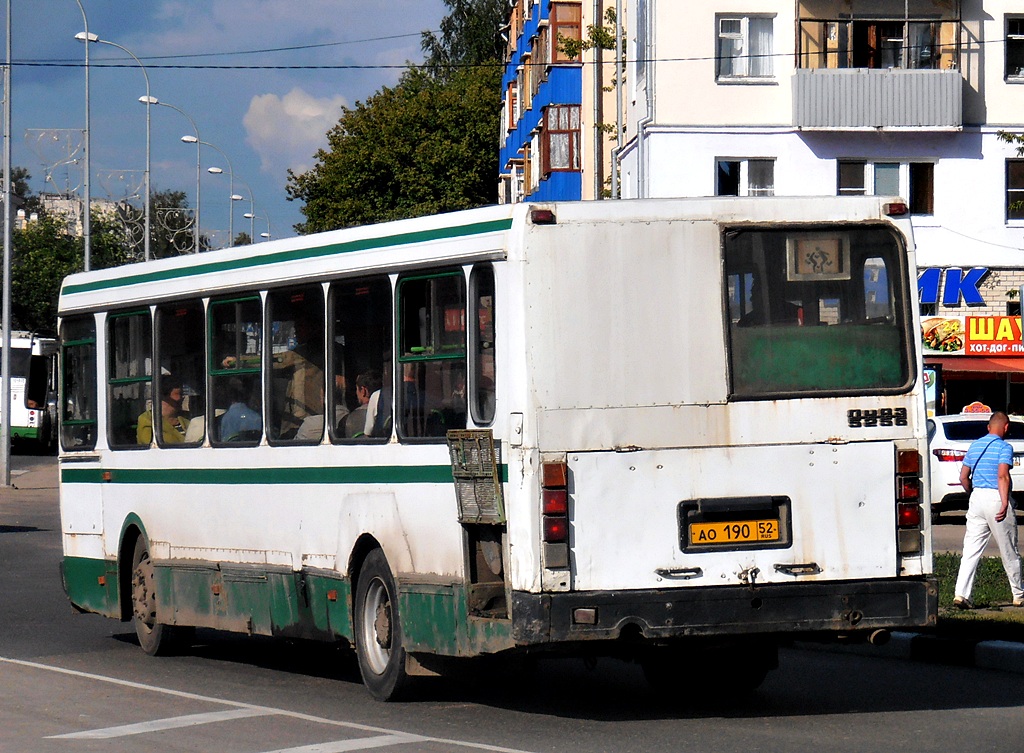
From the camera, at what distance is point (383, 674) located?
1080 cm

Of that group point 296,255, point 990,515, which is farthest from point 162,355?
point 990,515

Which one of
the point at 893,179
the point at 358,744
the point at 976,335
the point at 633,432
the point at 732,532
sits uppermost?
the point at 893,179

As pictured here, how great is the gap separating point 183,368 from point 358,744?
15.8 ft

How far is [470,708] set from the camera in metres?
10.6

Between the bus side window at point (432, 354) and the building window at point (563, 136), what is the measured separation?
44.5 metres

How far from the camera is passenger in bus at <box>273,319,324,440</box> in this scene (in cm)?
1152

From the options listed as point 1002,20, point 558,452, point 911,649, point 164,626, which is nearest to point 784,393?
point 558,452

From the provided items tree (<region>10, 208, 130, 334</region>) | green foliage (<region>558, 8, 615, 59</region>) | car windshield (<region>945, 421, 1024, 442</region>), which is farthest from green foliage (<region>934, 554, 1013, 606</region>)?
tree (<region>10, 208, 130, 334</region>)

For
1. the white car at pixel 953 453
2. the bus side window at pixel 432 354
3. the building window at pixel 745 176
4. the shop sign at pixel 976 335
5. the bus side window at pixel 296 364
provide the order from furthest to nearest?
the building window at pixel 745 176 → the shop sign at pixel 976 335 → the white car at pixel 953 453 → the bus side window at pixel 296 364 → the bus side window at pixel 432 354

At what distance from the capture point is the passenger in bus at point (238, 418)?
1234cm

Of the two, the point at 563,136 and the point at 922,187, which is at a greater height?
the point at 563,136

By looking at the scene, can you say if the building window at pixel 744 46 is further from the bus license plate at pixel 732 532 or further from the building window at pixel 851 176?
the bus license plate at pixel 732 532

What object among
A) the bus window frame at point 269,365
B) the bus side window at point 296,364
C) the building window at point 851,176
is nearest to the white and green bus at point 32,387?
the building window at point 851,176

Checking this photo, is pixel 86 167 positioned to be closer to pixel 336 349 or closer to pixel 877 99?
pixel 877 99
